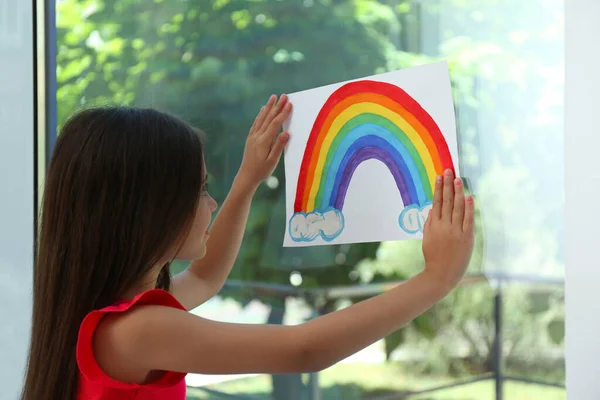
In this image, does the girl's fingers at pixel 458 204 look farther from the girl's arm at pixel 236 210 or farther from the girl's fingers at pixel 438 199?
the girl's arm at pixel 236 210

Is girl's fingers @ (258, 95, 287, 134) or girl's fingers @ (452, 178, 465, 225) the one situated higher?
girl's fingers @ (258, 95, 287, 134)

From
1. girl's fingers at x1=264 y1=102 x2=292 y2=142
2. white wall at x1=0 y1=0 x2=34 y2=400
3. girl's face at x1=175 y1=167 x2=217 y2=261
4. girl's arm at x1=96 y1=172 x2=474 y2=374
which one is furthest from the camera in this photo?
white wall at x1=0 y1=0 x2=34 y2=400

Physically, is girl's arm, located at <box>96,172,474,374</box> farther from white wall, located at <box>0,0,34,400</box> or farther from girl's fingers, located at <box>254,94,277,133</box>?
white wall, located at <box>0,0,34,400</box>

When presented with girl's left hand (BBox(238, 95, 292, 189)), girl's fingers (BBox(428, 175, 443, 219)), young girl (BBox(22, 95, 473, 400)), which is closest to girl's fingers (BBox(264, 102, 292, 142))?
girl's left hand (BBox(238, 95, 292, 189))

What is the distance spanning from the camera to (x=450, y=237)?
2.60ft

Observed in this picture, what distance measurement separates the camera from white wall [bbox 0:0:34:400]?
1.57 m

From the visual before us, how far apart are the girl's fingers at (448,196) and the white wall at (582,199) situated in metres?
0.16

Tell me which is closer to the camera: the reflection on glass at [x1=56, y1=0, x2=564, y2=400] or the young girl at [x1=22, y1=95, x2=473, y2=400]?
the young girl at [x1=22, y1=95, x2=473, y2=400]

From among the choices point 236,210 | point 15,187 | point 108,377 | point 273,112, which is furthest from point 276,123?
point 15,187

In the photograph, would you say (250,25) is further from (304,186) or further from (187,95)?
(304,186)

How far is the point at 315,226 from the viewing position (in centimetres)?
96

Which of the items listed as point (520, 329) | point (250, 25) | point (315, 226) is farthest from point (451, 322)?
point (250, 25)

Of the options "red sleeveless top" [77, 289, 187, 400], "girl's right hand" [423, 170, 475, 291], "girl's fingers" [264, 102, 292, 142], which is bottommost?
"red sleeveless top" [77, 289, 187, 400]

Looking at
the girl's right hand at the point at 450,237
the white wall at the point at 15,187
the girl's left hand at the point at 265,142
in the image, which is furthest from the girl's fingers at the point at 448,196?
the white wall at the point at 15,187
